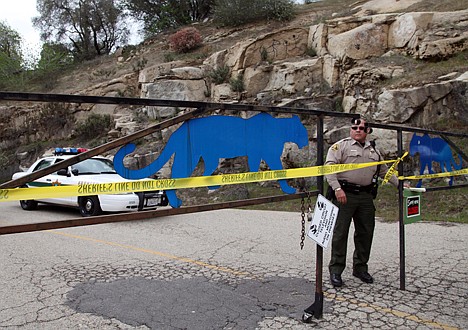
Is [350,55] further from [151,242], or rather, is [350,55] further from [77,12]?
[77,12]

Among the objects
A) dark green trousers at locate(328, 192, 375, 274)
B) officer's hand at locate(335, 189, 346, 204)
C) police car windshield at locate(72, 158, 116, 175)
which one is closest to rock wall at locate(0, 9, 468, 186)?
police car windshield at locate(72, 158, 116, 175)

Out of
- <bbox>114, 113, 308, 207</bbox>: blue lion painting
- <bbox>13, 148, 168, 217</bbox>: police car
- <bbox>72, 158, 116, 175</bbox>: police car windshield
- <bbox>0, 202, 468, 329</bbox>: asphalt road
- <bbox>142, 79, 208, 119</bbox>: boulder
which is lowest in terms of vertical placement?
<bbox>0, 202, 468, 329</bbox>: asphalt road

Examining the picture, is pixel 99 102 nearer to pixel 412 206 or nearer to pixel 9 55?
pixel 412 206

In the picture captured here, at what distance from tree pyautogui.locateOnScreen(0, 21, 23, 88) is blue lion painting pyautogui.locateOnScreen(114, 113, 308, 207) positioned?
110ft

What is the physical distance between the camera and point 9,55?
124 feet

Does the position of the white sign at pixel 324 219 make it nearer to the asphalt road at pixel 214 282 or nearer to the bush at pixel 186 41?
the asphalt road at pixel 214 282

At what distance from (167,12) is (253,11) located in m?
11.7

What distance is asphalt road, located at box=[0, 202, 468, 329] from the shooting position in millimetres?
4172

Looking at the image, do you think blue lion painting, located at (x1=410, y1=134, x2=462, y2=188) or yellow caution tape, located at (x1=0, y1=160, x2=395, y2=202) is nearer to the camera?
yellow caution tape, located at (x1=0, y1=160, x2=395, y2=202)

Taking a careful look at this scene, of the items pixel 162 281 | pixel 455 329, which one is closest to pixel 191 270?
pixel 162 281

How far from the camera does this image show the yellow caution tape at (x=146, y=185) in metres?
2.71

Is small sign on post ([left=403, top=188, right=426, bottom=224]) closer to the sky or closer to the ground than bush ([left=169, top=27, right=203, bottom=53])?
closer to the ground

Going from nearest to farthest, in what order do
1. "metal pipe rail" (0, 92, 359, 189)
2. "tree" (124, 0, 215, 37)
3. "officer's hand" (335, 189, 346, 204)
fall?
"metal pipe rail" (0, 92, 359, 189) < "officer's hand" (335, 189, 346, 204) < "tree" (124, 0, 215, 37)

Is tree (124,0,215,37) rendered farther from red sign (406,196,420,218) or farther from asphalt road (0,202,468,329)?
red sign (406,196,420,218)
